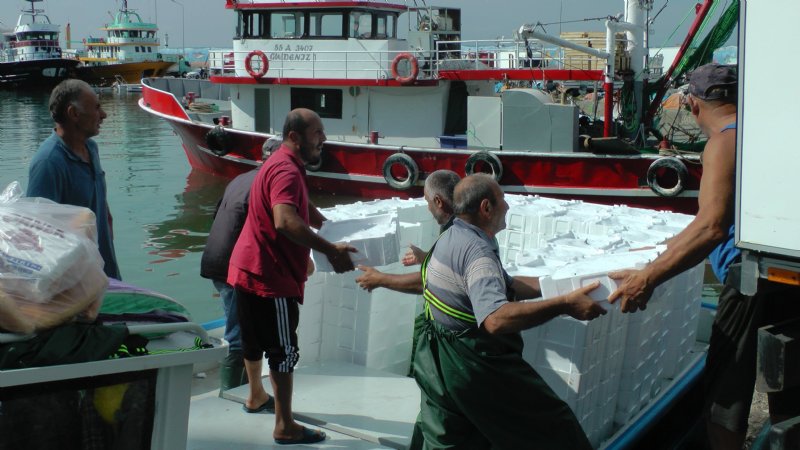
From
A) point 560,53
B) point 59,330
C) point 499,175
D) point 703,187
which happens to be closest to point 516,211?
point 703,187

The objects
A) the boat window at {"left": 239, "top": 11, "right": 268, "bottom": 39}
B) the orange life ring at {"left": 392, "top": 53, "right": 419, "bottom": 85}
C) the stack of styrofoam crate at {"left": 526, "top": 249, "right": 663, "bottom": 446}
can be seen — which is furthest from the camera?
the boat window at {"left": 239, "top": 11, "right": 268, "bottom": 39}

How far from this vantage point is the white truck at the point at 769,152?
8.78 ft

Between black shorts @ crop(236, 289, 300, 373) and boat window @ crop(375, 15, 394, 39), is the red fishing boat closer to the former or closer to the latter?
boat window @ crop(375, 15, 394, 39)

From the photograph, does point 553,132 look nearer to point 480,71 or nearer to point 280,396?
point 480,71

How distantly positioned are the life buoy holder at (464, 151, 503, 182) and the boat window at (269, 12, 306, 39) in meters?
5.05

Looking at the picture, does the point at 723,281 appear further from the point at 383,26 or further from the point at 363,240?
the point at 383,26

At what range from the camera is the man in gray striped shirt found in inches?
111

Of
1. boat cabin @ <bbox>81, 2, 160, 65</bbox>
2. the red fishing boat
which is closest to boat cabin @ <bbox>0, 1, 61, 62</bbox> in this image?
boat cabin @ <bbox>81, 2, 160, 65</bbox>

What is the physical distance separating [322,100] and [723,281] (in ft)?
41.0

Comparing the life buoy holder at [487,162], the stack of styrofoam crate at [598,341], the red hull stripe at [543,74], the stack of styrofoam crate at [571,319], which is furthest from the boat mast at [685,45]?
the stack of styrofoam crate at [598,341]

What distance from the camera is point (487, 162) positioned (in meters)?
12.4

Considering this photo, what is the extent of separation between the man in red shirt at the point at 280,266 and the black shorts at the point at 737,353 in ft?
5.53

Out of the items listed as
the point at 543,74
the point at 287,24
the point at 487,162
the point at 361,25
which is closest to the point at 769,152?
the point at 487,162

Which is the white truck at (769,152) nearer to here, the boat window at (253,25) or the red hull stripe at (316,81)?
the red hull stripe at (316,81)
